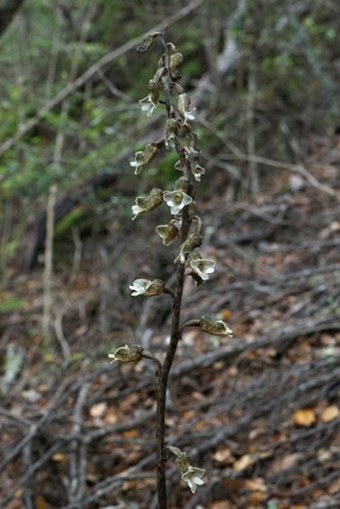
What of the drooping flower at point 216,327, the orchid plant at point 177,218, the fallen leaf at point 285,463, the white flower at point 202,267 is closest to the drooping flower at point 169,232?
the orchid plant at point 177,218

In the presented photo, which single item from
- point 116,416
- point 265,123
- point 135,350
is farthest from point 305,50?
→ point 135,350

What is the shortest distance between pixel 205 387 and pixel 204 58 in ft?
21.2

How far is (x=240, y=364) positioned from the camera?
3.81 m

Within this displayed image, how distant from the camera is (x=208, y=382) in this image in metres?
3.86

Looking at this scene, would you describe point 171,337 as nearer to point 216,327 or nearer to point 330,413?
point 216,327

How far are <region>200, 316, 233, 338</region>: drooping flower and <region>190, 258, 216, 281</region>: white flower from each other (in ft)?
0.45

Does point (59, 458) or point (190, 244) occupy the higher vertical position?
point (59, 458)

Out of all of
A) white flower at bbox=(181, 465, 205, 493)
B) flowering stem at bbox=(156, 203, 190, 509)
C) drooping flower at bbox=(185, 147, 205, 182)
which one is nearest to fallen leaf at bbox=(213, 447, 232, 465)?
flowering stem at bbox=(156, 203, 190, 509)

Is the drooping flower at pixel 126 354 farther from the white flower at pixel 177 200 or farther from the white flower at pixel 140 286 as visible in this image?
the white flower at pixel 177 200

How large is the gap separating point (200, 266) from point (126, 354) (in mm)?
312

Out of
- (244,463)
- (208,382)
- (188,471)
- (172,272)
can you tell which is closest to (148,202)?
(188,471)

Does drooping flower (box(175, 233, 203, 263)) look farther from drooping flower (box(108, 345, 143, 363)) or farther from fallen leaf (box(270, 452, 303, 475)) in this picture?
fallen leaf (box(270, 452, 303, 475))

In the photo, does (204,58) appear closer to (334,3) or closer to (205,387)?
(334,3)

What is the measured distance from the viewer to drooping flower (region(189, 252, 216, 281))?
5.06 ft
